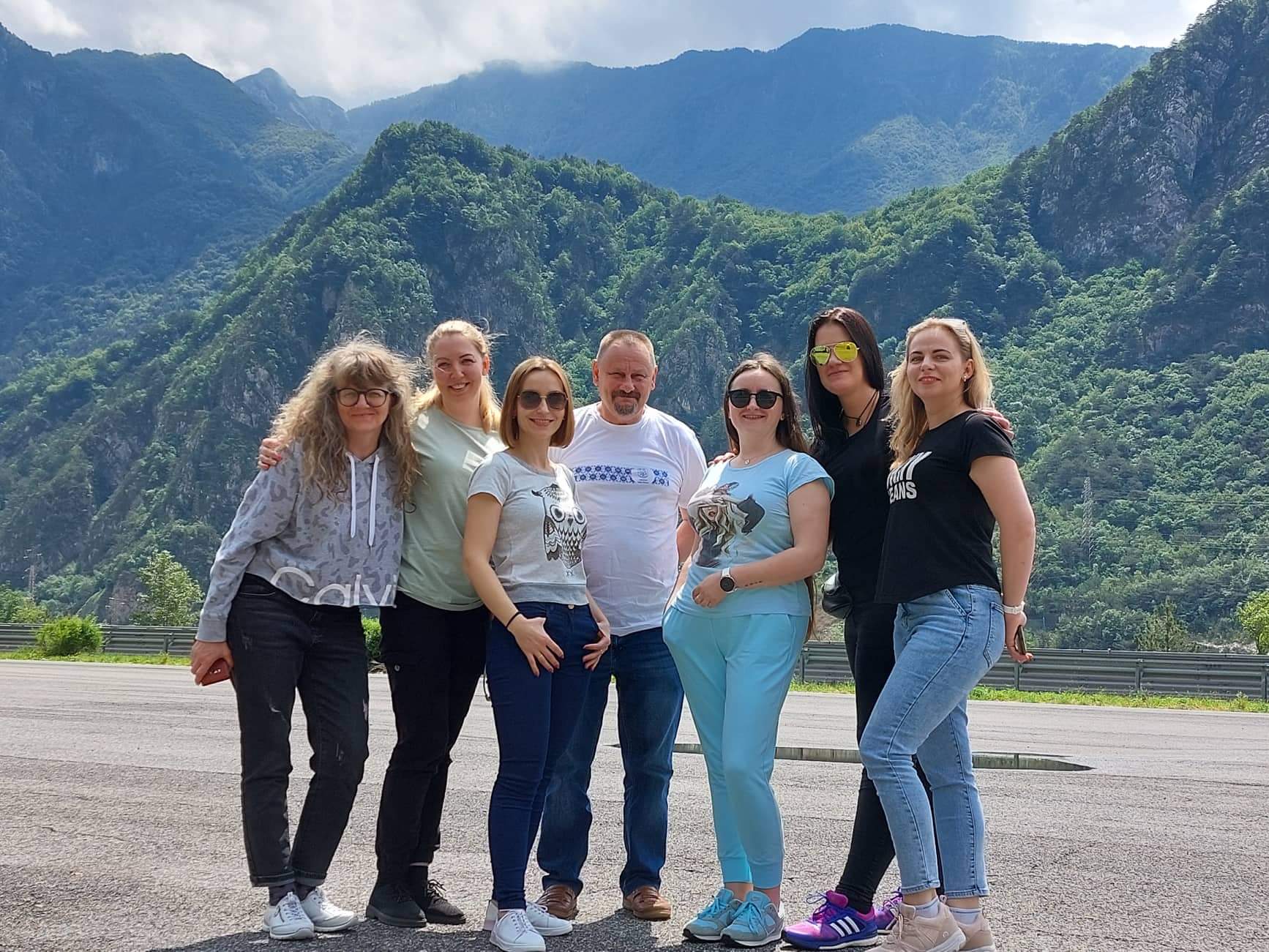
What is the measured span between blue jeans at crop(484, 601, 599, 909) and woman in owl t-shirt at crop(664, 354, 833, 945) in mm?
414

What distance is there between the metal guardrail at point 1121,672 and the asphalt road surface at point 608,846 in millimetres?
12185

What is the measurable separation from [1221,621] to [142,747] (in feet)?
230

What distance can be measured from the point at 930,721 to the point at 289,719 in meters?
2.22

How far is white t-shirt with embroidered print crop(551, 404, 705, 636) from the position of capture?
4.79 meters

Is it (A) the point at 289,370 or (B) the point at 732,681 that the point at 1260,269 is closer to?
(A) the point at 289,370

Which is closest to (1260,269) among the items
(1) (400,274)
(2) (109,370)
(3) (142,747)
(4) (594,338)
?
(4) (594,338)

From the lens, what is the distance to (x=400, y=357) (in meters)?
4.75

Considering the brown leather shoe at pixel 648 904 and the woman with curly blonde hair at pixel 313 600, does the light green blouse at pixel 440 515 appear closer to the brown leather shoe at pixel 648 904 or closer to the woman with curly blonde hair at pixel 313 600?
the woman with curly blonde hair at pixel 313 600

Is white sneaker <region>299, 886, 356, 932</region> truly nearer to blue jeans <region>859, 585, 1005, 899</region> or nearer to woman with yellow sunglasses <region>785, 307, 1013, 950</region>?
woman with yellow sunglasses <region>785, 307, 1013, 950</region>

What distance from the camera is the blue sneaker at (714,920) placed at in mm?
4180

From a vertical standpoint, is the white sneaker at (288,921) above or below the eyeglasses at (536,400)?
below

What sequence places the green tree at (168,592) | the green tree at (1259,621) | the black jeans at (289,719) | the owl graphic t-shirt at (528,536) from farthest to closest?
the green tree at (168,592), the green tree at (1259,621), the owl graphic t-shirt at (528,536), the black jeans at (289,719)

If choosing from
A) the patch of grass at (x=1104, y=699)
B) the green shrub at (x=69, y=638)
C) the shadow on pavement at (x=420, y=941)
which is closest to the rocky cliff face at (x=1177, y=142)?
the patch of grass at (x=1104, y=699)

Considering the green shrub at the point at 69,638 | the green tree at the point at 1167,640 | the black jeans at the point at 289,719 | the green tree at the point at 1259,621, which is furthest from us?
the green tree at the point at 1167,640
